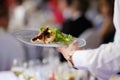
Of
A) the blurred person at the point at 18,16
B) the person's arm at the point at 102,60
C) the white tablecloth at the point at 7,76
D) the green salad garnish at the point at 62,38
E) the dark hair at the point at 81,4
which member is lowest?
the blurred person at the point at 18,16

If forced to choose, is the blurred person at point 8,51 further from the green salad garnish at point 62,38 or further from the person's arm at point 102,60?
the person's arm at point 102,60

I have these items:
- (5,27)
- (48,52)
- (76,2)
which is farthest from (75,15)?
(5,27)

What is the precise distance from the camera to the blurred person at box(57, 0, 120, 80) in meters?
2.15

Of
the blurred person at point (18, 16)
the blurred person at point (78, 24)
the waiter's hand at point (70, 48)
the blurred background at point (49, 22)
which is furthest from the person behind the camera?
the blurred person at point (18, 16)

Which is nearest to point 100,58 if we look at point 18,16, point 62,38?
point 62,38

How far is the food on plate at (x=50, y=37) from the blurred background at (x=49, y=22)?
578 mm


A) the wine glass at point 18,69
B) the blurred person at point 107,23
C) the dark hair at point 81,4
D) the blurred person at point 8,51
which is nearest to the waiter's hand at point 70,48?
the wine glass at point 18,69

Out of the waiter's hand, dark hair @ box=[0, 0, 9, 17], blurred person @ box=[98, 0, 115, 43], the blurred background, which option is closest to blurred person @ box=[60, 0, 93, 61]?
the blurred background

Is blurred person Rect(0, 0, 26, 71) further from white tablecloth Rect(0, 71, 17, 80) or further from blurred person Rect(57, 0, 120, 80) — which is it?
blurred person Rect(57, 0, 120, 80)

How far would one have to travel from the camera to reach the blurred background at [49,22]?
3424mm

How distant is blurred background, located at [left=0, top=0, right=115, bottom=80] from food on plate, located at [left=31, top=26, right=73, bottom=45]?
0.58 meters

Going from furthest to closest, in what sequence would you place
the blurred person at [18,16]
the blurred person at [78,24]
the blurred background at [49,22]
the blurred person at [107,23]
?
1. the blurred person at [18,16]
2. the blurred person at [78,24]
3. the blurred person at [107,23]
4. the blurred background at [49,22]

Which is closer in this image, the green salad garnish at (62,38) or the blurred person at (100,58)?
the blurred person at (100,58)

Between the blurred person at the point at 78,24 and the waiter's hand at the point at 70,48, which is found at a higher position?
the waiter's hand at the point at 70,48
